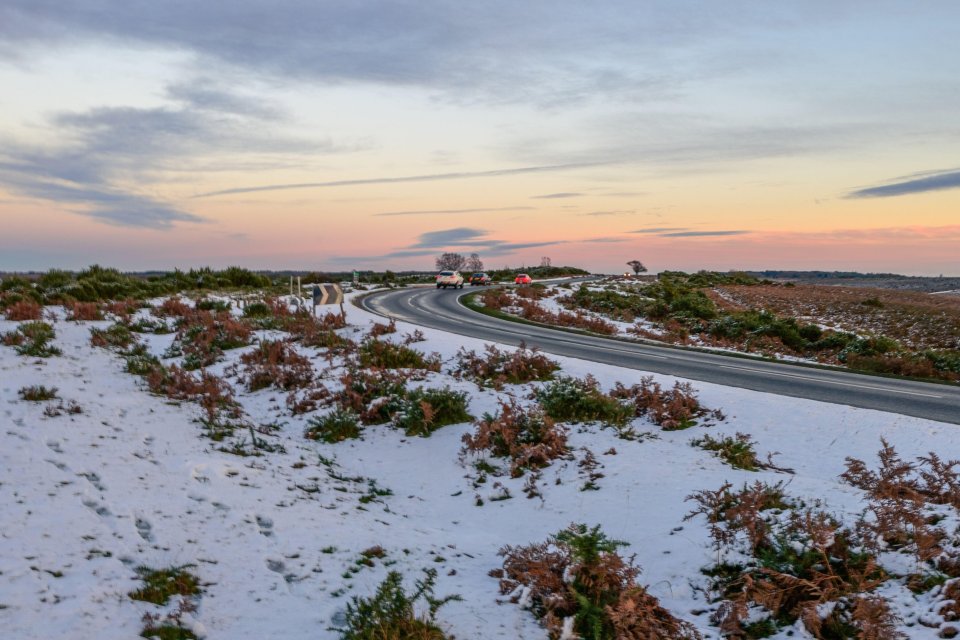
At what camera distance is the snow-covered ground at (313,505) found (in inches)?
190

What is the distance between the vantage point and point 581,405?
1071 cm

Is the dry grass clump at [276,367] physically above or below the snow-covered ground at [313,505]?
above

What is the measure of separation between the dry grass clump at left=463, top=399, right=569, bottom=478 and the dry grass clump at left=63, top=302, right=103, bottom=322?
48.3ft

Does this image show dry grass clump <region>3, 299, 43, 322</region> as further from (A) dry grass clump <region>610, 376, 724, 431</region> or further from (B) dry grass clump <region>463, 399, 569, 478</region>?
(A) dry grass clump <region>610, 376, 724, 431</region>

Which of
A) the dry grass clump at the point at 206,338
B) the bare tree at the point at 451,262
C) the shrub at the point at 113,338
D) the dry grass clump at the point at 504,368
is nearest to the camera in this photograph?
the dry grass clump at the point at 504,368

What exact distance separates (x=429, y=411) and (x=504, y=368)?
10.5 ft

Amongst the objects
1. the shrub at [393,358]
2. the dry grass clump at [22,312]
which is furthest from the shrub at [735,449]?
the dry grass clump at [22,312]

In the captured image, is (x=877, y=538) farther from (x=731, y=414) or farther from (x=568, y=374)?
(x=568, y=374)

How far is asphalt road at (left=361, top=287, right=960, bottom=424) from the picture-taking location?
11.7 m

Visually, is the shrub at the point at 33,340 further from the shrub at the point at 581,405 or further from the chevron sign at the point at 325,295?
the shrub at the point at 581,405

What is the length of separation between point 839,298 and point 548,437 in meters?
48.1

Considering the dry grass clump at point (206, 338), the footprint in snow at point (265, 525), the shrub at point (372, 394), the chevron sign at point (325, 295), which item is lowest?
the footprint in snow at point (265, 525)

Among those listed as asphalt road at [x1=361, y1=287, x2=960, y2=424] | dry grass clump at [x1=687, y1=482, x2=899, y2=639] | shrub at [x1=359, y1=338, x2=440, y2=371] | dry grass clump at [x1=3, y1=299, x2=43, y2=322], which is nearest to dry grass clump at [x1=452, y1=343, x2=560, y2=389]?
shrub at [x1=359, y1=338, x2=440, y2=371]

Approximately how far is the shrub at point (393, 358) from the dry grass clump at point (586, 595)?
8296 millimetres
